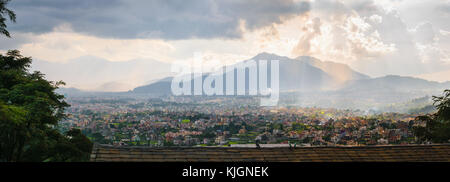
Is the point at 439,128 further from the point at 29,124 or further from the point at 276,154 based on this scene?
the point at 29,124

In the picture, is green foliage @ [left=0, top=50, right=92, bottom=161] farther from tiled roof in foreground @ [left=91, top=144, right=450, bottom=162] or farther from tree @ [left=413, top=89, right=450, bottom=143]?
tree @ [left=413, top=89, right=450, bottom=143]

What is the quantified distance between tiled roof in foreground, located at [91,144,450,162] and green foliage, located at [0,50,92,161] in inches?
139

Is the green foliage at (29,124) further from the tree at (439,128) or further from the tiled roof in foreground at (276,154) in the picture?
the tree at (439,128)

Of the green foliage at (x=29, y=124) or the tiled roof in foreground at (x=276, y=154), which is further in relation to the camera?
the green foliage at (x=29, y=124)

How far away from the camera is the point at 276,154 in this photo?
6707 millimetres

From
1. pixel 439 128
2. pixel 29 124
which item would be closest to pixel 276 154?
pixel 29 124

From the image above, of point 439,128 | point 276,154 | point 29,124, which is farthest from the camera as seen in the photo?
point 439,128

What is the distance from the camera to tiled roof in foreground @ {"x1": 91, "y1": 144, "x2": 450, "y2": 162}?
623 cm

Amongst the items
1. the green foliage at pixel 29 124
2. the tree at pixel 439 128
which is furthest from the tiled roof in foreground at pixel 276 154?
the tree at pixel 439 128

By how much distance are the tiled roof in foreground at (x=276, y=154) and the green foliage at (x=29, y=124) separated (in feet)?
11.5

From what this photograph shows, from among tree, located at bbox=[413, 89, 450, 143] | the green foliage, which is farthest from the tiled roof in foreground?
tree, located at bbox=[413, 89, 450, 143]

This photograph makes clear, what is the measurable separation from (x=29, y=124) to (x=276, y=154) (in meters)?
7.73

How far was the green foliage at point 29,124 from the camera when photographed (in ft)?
30.5
